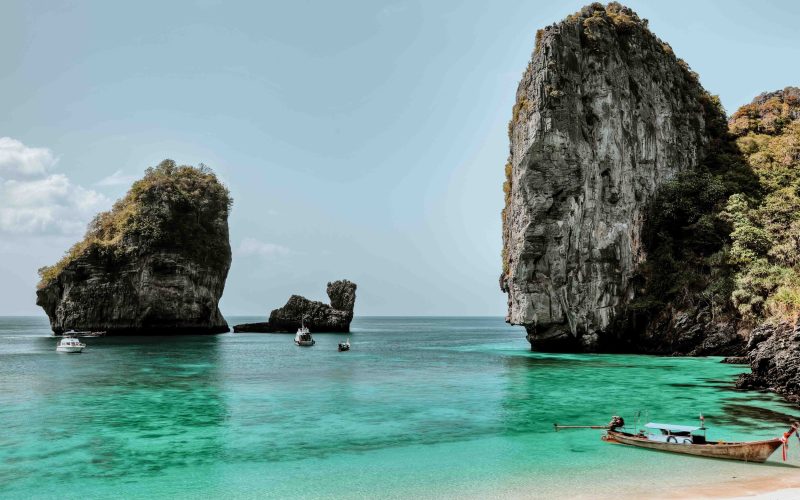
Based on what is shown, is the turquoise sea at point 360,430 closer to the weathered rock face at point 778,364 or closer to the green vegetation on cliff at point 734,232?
the weathered rock face at point 778,364

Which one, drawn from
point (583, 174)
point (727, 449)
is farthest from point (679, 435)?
point (583, 174)

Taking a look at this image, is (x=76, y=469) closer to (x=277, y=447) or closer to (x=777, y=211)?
(x=277, y=447)

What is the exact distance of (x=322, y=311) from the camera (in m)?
94.1

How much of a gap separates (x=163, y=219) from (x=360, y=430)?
63169mm

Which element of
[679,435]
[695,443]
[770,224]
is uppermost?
[770,224]

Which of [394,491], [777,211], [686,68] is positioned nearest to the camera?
[394,491]

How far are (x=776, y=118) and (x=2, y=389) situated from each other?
6625 centimetres

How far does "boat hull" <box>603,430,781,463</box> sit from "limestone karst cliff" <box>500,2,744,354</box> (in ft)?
102

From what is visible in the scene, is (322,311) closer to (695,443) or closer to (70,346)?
(70,346)

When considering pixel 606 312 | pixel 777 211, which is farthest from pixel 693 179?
pixel 606 312

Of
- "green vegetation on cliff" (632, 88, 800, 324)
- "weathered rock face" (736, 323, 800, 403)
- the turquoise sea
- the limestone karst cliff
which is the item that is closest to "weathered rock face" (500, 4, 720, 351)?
the limestone karst cliff

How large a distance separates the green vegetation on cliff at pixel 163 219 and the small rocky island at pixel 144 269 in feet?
0.43

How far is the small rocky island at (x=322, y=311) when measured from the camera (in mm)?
93688

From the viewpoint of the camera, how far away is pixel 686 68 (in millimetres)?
59156
